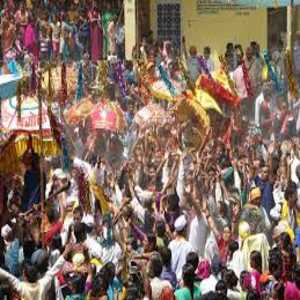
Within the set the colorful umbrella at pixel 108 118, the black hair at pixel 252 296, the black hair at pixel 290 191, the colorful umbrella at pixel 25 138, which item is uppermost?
the colorful umbrella at pixel 25 138

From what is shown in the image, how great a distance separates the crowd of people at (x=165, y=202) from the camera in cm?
1268

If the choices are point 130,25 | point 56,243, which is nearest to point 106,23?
point 130,25

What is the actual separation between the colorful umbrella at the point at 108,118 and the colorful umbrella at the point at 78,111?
257mm

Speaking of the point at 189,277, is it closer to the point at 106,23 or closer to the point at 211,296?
the point at 211,296

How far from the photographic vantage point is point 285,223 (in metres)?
14.9

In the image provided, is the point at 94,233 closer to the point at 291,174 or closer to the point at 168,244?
the point at 168,244

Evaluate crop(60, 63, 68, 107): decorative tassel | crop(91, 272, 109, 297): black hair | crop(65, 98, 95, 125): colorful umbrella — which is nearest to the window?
crop(60, 63, 68, 107): decorative tassel

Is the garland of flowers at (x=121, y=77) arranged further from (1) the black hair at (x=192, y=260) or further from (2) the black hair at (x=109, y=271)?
(2) the black hair at (x=109, y=271)

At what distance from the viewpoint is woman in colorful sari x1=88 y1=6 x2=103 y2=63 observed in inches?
1126

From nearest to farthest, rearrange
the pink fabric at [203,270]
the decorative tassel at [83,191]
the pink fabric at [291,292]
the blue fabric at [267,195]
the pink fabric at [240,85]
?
1. the pink fabric at [291,292]
2. the pink fabric at [203,270]
3. the decorative tassel at [83,191]
4. the blue fabric at [267,195]
5. the pink fabric at [240,85]

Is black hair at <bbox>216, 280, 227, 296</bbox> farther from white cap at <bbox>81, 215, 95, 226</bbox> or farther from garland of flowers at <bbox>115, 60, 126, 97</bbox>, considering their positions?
garland of flowers at <bbox>115, 60, 126, 97</bbox>

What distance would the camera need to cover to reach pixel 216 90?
1864cm

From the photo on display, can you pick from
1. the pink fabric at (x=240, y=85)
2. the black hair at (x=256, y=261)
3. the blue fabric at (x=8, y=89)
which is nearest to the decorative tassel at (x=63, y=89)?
the pink fabric at (x=240, y=85)

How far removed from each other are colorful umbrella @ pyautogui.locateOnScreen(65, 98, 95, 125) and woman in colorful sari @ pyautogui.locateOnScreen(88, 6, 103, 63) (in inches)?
350
